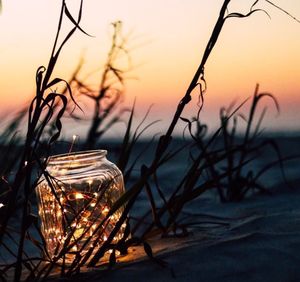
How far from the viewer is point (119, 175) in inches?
68.9

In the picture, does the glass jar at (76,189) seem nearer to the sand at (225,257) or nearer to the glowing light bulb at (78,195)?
the glowing light bulb at (78,195)

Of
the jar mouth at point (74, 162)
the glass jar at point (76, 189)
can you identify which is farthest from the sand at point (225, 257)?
the jar mouth at point (74, 162)

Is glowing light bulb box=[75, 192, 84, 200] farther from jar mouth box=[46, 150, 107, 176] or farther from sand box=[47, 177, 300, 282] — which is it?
sand box=[47, 177, 300, 282]

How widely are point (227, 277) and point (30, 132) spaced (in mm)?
492

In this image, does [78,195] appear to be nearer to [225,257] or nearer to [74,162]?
[74,162]

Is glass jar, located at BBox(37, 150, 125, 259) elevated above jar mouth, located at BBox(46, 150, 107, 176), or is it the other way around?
jar mouth, located at BBox(46, 150, 107, 176)

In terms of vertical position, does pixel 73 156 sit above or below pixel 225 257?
above

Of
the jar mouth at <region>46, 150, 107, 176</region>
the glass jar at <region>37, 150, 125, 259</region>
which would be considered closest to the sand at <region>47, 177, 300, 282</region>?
the glass jar at <region>37, 150, 125, 259</region>

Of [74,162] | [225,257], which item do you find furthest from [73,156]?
[225,257]

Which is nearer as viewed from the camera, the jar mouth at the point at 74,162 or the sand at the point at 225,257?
the sand at the point at 225,257

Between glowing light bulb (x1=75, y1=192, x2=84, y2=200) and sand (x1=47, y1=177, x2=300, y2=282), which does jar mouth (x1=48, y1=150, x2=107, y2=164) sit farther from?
sand (x1=47, y1=177, x2=300, y2=282)

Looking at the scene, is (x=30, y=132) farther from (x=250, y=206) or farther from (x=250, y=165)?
(x=250, y=165)

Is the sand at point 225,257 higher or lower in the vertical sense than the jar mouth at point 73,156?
lower

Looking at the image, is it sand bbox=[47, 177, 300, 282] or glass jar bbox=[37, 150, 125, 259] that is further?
glass jar bbox=[37, 150, 125, 259]
